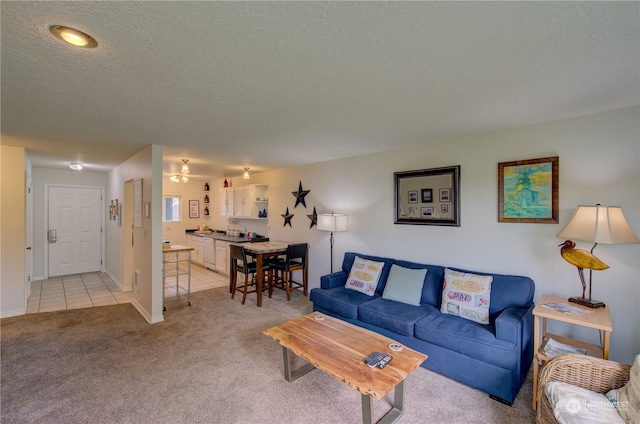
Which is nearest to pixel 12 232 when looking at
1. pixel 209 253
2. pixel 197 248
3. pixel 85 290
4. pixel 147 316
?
pixel 85 290

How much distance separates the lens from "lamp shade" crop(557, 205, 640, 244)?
81.0 inches

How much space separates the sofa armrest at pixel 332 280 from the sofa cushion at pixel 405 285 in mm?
693

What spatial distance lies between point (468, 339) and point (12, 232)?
5697 mm

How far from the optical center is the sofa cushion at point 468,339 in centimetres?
219

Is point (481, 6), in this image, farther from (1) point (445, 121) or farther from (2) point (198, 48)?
(1) point (445, 121)

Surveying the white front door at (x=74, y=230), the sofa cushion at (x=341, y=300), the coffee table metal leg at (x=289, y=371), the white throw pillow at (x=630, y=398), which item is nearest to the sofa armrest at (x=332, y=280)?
the sofa cushion at (x=341, y=300)

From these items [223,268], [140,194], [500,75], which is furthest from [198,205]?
[500,75]

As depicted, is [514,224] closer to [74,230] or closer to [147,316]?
[147,316]

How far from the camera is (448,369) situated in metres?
2.46

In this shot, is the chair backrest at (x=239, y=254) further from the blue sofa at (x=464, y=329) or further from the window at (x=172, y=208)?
the window at (x=172, y=208)

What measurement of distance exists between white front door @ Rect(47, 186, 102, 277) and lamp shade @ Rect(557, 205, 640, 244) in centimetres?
823

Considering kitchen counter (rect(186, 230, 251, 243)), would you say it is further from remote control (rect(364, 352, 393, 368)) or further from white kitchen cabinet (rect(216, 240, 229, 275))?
remote control (rect(364, 352, 393, 368))

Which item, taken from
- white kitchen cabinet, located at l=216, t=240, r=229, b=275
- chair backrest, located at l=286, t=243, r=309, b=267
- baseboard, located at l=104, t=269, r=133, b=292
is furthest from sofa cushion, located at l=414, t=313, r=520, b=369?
baseboard, located at l=104, t=269, r=133, b=292

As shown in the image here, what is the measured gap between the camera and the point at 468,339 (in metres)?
2.35
